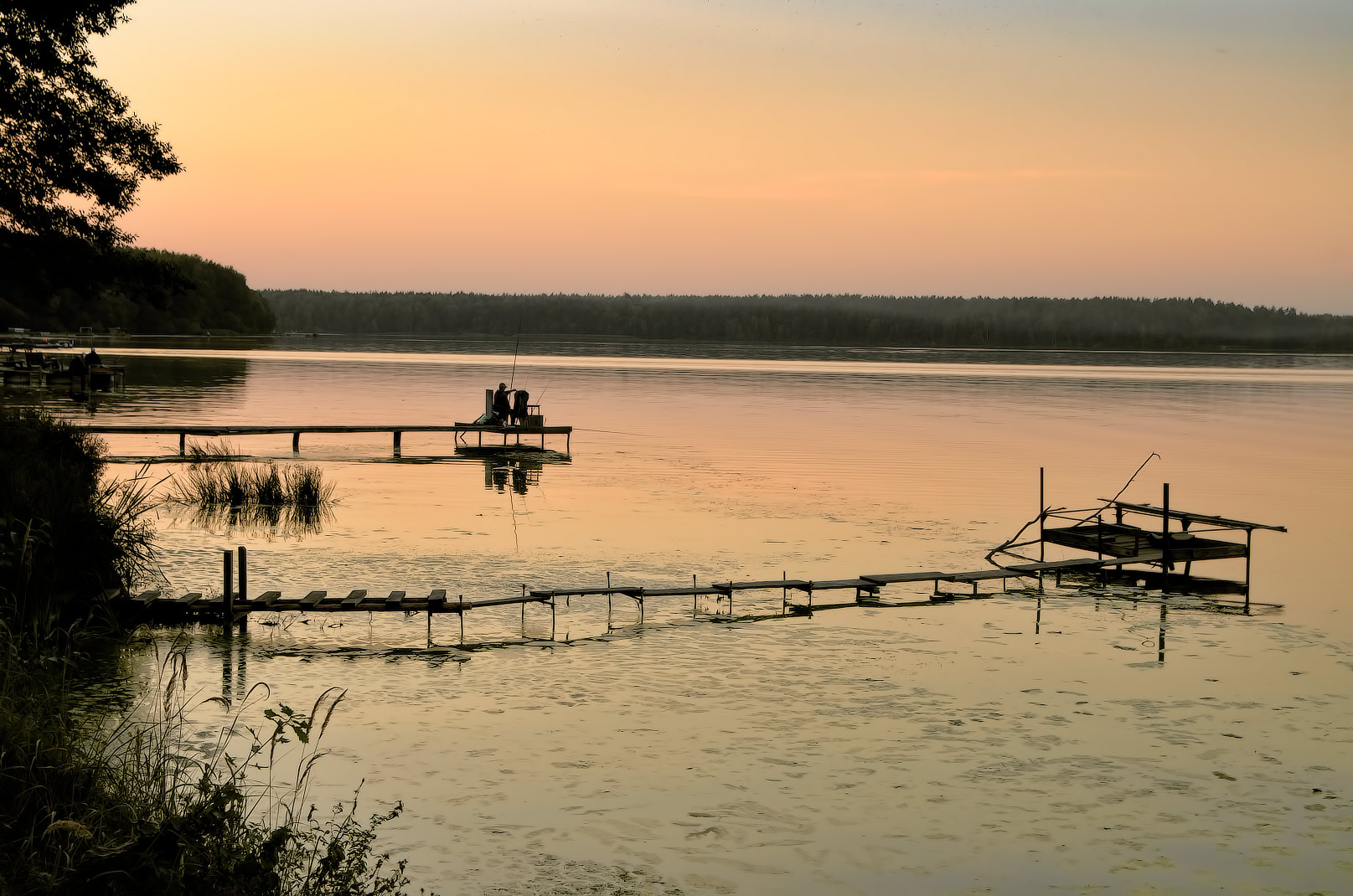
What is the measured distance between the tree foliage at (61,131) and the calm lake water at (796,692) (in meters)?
5.77

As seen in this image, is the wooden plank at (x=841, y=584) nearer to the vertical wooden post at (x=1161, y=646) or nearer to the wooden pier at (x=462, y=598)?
the wooden pier at (x=462, y=598)

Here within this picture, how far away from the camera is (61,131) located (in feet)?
72.2

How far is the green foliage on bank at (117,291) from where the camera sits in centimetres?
2247

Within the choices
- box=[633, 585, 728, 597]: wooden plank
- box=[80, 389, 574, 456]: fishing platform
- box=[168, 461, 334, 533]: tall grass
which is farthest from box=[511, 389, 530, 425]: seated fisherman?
box=[633, 585, 728, 597]: wooden plank

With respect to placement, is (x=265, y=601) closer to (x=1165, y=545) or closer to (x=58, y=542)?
(x=58, y=542)

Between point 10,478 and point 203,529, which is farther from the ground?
point 10,478

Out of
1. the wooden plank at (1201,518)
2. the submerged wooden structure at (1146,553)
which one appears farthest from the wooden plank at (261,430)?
the wooden plank at (1201,518)

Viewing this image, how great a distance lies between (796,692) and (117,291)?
700 inches

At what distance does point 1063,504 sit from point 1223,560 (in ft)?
19.2

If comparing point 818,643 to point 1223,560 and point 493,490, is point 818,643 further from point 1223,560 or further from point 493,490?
point 493,490

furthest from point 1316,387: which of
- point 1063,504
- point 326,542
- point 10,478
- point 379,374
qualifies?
point 10,478

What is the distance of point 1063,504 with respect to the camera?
27859mm

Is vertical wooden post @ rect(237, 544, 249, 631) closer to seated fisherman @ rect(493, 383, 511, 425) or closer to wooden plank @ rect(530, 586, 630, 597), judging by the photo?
wooden plank @ rect(530, 586, 630, 597)

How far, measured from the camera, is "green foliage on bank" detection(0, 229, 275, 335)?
2247 cm
